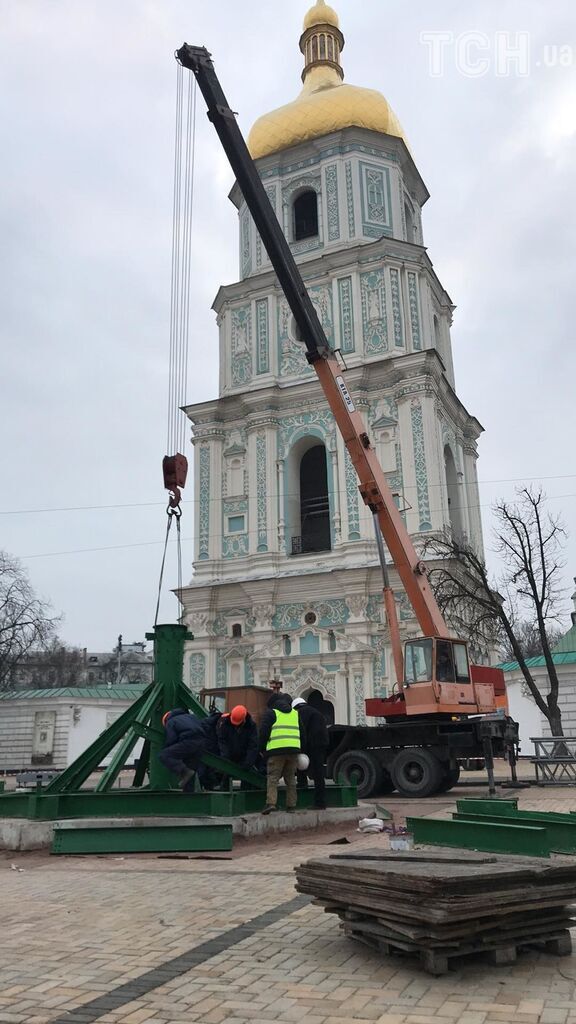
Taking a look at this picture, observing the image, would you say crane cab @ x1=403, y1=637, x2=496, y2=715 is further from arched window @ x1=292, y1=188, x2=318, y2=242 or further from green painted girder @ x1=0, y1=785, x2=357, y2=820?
arched window @ x1=292, y1=188, x2=318, y2=242

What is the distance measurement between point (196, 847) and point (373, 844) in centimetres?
187

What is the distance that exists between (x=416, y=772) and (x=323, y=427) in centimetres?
1455

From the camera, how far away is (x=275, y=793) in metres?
10.4

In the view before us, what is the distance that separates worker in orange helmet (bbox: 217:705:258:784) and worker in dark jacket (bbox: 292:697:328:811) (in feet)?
2.10

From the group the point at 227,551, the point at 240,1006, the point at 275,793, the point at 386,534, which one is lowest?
the point at 240,1006

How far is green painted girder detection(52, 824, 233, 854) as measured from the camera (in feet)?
29.4

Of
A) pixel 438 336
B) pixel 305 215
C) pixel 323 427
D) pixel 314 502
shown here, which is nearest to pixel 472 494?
pixel 314 502

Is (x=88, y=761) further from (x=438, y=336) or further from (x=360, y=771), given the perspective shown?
(x=438, y=336)

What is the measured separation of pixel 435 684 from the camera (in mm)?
15703

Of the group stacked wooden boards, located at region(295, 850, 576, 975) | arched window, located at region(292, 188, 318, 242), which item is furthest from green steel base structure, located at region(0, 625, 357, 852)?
arched window, located at region(292, 188, 318, 242)

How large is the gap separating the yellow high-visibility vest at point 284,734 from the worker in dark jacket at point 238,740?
2.48 ft

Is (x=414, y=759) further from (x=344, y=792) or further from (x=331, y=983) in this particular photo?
(x=331, y=983)

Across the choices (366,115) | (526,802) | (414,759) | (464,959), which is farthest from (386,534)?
(366,115)

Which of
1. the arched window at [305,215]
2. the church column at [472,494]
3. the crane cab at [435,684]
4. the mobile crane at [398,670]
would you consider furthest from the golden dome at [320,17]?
the crane cab at [435,684]
